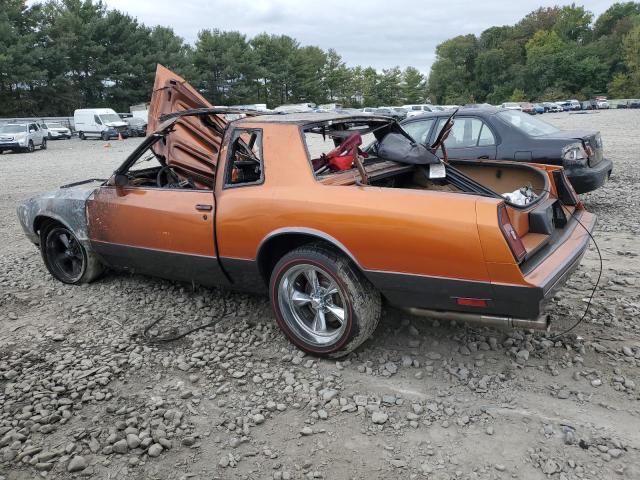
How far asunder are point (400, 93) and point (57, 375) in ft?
320

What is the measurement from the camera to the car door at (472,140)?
6906 millimetres

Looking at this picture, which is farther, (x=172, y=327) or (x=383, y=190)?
(x=172, y=327)

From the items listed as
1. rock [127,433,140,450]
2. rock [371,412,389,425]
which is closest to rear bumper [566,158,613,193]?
rock [371,412,389,425]

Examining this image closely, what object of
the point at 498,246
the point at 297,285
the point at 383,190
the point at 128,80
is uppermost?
the point at 128,80

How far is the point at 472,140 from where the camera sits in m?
7.07

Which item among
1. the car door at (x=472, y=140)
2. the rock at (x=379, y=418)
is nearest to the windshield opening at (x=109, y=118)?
the car door at (x=472, y=140)

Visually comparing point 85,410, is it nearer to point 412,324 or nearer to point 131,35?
point 412,324

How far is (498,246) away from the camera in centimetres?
272

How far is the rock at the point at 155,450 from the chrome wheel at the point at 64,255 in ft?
9.11

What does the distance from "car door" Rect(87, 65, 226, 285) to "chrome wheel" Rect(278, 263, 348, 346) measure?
66cm

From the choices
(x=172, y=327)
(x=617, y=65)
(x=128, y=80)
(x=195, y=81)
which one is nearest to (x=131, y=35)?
(x=128, y=80)

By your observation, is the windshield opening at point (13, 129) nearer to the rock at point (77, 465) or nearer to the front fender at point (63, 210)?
the front fender at point (63, 210)

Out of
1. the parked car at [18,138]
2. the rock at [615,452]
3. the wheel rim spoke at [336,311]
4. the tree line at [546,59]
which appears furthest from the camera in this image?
the tree line at [546,59]

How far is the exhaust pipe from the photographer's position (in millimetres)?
2805
